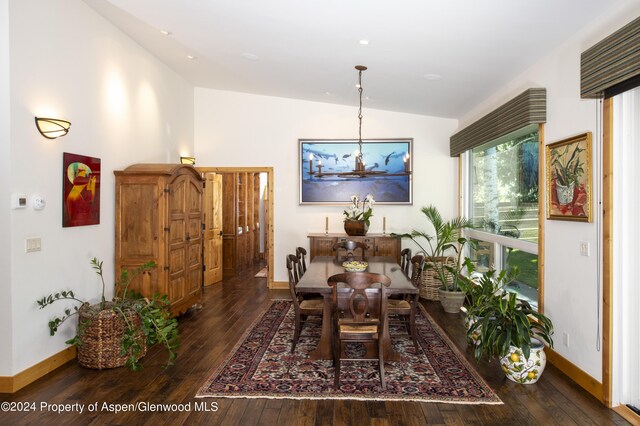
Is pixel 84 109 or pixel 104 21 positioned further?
pixel 104 21

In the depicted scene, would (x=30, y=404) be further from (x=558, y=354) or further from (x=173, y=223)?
(x=558, y=354)

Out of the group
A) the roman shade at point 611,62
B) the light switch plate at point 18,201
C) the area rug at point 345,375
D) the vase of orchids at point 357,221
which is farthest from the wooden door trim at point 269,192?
the roman shade at point 611,62

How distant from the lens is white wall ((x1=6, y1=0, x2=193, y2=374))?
3215 millimetres

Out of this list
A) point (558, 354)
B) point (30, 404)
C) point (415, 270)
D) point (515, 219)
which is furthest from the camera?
point (515, 219)

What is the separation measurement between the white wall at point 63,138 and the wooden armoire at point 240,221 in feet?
12.1

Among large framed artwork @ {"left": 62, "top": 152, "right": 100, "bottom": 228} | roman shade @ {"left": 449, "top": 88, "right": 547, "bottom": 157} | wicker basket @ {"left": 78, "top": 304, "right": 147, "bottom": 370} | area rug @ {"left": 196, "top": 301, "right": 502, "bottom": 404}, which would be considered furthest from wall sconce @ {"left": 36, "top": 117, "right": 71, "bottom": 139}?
roman shade @ {"left": 449, "top": 88, "right": 547, "bottom": 157}

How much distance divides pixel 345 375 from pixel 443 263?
3.23 m

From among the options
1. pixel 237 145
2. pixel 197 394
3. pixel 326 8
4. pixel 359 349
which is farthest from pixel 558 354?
pixel 237 145

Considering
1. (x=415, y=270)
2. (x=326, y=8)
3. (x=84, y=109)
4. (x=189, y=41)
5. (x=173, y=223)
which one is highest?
(x=189, y=41)

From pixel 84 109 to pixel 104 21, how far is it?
1085mm

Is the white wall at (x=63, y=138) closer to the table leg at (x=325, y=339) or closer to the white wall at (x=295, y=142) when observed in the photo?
the white wall at (x=295, y=142)

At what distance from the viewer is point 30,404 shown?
2918mm

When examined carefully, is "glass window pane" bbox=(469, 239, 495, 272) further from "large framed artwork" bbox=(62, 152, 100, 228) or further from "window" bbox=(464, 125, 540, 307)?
"large framed artwork" bbox=(62, 152, 100, 228)

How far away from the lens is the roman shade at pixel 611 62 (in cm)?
244
